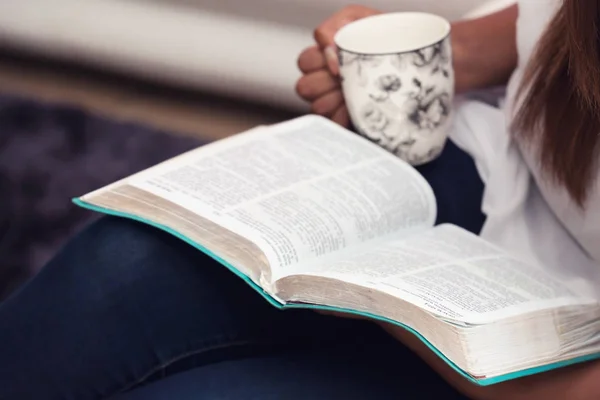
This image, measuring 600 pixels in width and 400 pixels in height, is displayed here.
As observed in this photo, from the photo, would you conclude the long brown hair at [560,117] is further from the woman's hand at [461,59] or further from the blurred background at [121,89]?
the blurred background at [121,89]

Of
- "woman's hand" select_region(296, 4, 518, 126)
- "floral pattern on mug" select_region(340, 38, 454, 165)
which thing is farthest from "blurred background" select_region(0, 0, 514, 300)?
"floral pattern on mug" select_region(340, 38, 454, 165)

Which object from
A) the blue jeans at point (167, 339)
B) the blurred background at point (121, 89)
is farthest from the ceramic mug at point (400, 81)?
the blurred background at point (121, 89)

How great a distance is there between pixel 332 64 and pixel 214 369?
264 mm

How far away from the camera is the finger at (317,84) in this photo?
0.68 m

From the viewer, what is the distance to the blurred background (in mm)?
1132

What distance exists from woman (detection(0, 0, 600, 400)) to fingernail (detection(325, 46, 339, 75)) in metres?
0.14

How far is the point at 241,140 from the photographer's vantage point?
2.06 ft

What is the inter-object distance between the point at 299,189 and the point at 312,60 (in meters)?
0.16

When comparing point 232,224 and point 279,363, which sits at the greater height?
point 232,224

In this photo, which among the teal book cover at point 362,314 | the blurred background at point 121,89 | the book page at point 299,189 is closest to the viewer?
the teal book cover at point 362,314

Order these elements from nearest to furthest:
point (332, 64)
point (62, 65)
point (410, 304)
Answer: point (410, 304) < point (332, 64) < point (62, 65)

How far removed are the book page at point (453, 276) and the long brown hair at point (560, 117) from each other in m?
0.08

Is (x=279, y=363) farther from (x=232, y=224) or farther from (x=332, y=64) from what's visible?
(x=332, y=64)

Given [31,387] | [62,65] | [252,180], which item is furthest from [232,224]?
[62,65]
